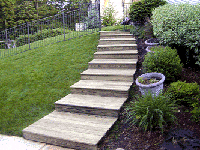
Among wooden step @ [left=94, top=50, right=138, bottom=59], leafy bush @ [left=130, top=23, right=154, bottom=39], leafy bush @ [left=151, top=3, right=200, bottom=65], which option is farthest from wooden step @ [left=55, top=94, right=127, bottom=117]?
leafy bush @ [left=130, top=23, right=154, bottom=39]

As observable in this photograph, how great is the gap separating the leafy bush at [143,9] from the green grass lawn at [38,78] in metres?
1.69

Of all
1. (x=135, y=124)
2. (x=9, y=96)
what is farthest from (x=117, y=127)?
(x=9, y=96)

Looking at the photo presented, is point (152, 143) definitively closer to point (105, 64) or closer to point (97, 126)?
point (97, 126)

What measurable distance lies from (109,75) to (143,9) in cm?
369

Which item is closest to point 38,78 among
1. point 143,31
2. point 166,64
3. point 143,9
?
point 166,64

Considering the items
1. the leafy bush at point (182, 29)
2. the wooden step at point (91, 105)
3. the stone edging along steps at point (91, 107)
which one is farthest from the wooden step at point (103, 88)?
the leafy bush at point (182, 29)

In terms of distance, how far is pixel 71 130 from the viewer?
349 cm

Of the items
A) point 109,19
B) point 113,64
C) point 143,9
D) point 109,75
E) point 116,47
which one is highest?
point 109,19

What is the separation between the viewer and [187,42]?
186 inches

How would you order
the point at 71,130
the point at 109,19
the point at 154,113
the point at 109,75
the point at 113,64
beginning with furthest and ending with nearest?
the point at 109,19
the point at 113,64
the point at 109,75
the point at 71,130
the point at 154,113

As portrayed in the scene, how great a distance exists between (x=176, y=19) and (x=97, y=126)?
3291 millimetres

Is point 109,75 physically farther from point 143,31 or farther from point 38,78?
point 143,31

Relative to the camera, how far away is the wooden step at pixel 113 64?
537cm

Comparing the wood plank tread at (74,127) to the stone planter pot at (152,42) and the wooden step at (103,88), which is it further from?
the stone planter pot at (152,42)
